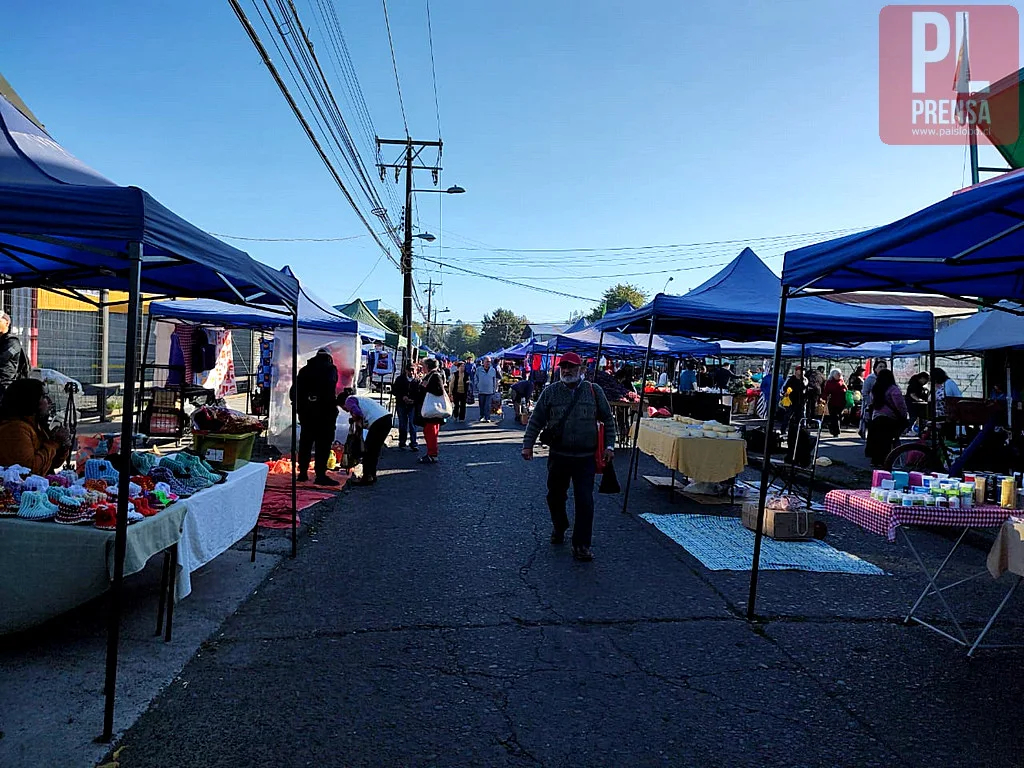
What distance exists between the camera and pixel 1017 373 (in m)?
16.6

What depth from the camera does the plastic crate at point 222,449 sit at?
19.3 ft

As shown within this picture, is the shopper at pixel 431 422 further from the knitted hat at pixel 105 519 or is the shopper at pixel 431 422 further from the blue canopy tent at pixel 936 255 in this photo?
the knitted hat at pixel 105 519

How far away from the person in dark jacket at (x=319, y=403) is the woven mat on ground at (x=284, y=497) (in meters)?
0.39

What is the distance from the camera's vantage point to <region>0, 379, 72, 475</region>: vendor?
4.98 meters

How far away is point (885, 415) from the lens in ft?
38.7

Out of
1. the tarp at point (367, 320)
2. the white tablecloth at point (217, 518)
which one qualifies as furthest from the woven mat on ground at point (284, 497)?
the tarp at point (367, 320)

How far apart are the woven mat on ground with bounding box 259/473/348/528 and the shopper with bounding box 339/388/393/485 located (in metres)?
0.39

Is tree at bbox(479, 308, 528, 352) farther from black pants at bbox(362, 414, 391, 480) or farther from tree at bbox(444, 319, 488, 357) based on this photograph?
black pants at bbox(362, 414, 391, 480)

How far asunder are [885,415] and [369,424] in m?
8.23

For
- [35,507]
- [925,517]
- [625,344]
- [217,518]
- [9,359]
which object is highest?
[625,344]

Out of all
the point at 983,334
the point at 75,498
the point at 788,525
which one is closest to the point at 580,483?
the point at 788,525

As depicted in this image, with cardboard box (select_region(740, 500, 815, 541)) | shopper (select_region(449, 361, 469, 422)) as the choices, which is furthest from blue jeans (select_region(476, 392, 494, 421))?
cardboard box (select_region(740, 500, 815, 541))

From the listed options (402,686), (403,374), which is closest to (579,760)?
(402,686)

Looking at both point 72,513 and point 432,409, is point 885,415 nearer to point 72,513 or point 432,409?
point 432,409
